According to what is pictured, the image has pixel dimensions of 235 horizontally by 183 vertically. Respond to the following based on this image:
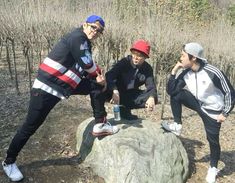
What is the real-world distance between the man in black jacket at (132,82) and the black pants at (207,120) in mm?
421

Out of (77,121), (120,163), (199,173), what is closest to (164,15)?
(77,121)

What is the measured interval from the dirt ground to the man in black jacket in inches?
45.6

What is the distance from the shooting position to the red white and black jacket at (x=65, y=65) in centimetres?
434

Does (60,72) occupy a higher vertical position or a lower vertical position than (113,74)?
higher

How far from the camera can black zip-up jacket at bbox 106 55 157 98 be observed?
5.33 m

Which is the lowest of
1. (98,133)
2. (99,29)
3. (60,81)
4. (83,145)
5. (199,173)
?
(199,173)

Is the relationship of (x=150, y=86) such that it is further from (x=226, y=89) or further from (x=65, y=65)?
(x=65, y=65)

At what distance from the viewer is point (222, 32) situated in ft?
49.7

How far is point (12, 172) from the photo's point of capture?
4621mm

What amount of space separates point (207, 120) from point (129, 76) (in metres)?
1.31

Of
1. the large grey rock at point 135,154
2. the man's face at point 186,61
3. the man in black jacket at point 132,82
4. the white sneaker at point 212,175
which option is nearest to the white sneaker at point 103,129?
the large grey rock at point 135,154

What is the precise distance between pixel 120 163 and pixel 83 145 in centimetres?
85

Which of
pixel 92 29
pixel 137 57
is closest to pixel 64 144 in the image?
pixel 137 57

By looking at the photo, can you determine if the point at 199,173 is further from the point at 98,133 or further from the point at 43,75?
the point at 43,75
